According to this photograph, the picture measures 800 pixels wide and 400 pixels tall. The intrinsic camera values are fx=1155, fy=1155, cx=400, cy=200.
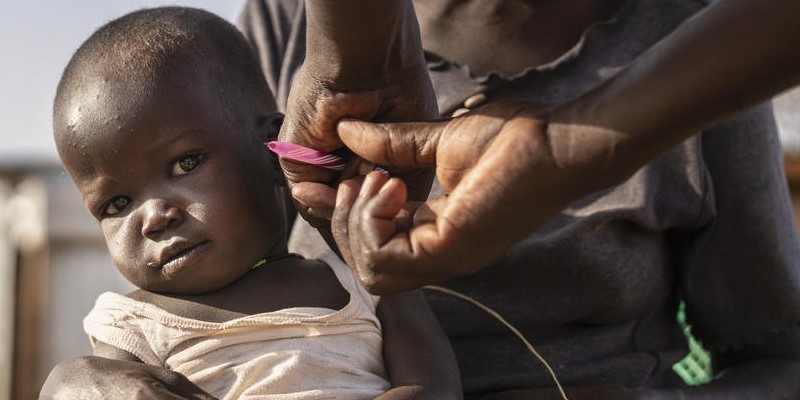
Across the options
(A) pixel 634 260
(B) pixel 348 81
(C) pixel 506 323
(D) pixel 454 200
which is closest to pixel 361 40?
(B) pixel 348 81

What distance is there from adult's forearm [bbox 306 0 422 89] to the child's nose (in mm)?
336

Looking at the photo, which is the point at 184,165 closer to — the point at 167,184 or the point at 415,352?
the point at 167,184

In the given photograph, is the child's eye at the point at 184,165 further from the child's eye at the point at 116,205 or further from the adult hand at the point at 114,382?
the adult hand at the point at 114,382

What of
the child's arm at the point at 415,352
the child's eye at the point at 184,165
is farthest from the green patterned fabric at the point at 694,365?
the child's eye at the point at 184,165

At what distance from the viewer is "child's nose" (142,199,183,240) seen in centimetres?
156

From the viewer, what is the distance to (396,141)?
129 cm

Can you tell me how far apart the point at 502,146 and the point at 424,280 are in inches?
6.9

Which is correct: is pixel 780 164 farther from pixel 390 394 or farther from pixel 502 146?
pixel 502 146

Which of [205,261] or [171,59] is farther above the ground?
[171,59]

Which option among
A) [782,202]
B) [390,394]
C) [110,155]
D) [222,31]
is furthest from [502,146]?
[782,202]

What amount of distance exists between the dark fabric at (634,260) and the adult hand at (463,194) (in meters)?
0.60

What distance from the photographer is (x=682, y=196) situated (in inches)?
74.1

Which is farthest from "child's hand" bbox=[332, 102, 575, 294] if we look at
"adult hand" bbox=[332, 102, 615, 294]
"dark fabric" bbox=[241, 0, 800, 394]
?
"dark fabric" bbox=[241, 0, 800, 394]

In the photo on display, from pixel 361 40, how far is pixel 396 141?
0.39ft
